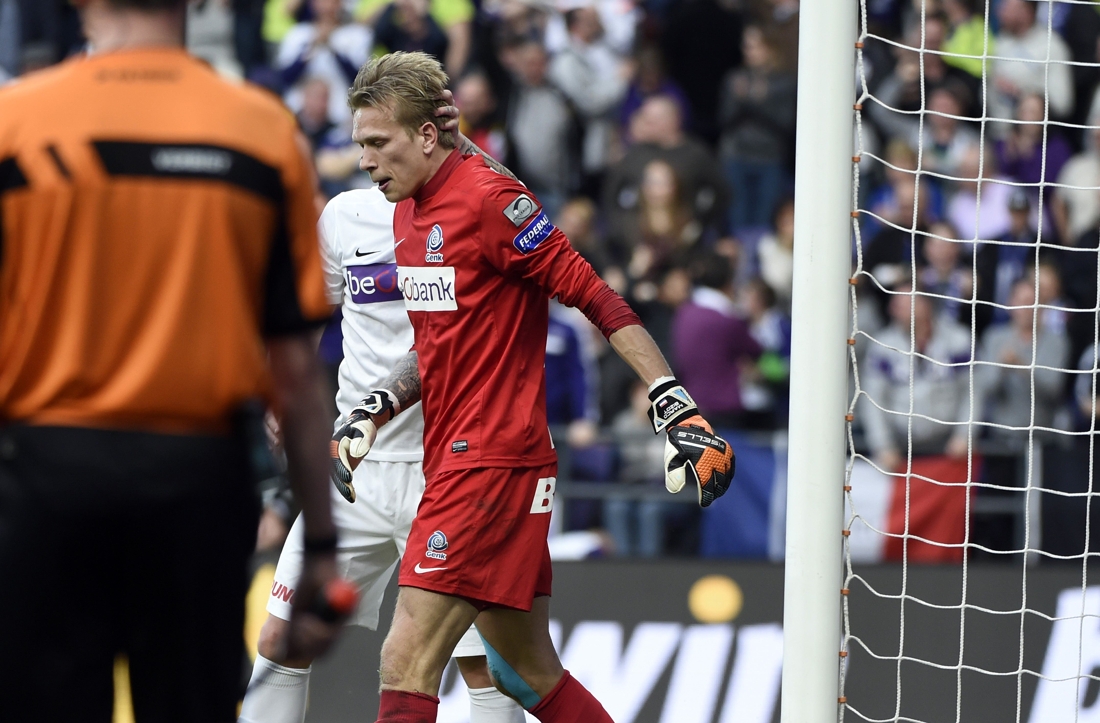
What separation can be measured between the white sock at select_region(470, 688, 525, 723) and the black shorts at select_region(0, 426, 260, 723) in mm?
2471

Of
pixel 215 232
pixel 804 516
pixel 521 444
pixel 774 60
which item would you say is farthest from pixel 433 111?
pixel 774 60

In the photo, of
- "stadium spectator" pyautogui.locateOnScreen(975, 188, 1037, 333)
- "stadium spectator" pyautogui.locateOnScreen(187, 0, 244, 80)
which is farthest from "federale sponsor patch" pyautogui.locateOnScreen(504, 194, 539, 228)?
"stadium spectator" pyautogui.locateOnScreen(187, 0, 244, 80)

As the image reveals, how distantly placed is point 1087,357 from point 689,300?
7.92ft

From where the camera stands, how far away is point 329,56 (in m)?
11.2

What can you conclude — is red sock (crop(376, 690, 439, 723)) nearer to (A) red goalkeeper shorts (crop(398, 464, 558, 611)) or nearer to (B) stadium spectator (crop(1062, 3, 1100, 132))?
(A) red goalkeeper shorts (crop(398, 464, 558, 611))

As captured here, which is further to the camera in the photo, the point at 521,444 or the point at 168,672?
the point at 521,444

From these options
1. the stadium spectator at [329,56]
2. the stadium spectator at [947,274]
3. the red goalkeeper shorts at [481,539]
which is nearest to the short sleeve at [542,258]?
the red goalkeeper shorts at [481,539]

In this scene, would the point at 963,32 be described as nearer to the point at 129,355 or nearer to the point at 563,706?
the point at 563,706

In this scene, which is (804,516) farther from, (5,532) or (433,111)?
(5,532)

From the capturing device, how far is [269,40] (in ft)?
38.7

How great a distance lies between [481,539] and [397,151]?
3.88ft

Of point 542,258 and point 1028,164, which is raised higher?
point 1028,164

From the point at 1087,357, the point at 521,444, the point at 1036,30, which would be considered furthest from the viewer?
the point at 1036,30

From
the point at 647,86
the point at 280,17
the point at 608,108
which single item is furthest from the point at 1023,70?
the point at 280,17
